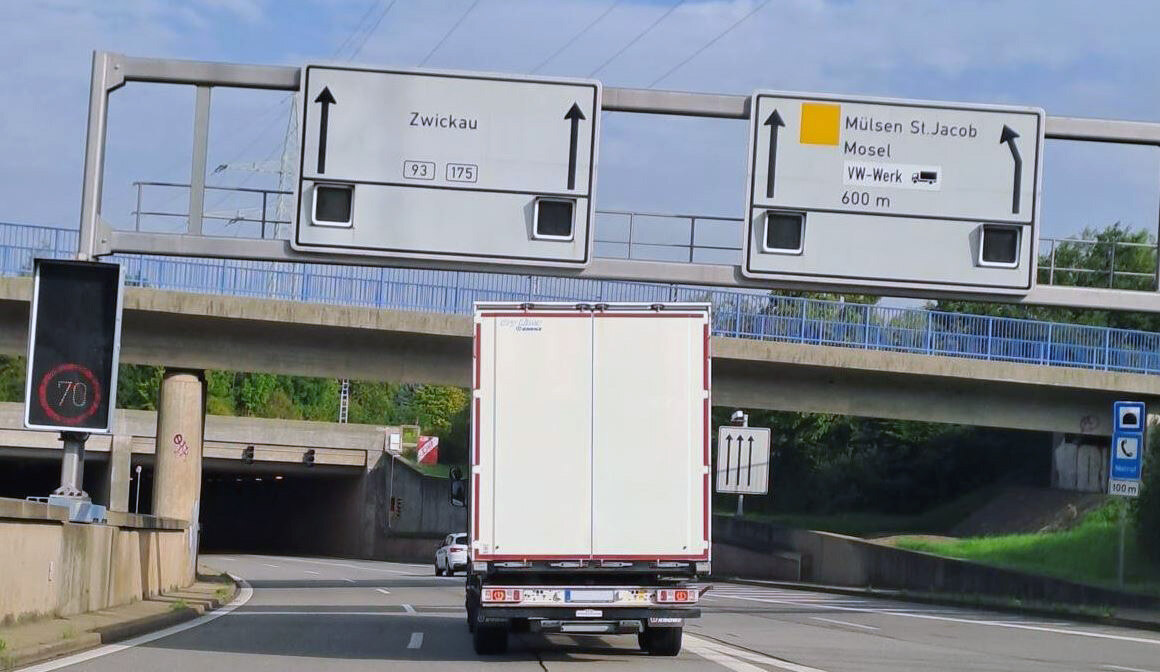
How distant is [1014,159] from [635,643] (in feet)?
24.4

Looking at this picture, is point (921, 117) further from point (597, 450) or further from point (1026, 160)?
point (597, 450)

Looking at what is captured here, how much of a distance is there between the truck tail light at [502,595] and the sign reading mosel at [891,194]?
481 cm

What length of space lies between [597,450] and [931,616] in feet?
45.6

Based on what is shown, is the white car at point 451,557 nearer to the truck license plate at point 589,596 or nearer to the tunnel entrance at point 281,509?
the tunnel entrance at point 281,509

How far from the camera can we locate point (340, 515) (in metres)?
70.6

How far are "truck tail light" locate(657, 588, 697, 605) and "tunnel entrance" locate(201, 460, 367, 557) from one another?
4944cm

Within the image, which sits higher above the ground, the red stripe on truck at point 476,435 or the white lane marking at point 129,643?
the red stripe on truck at point 476,435

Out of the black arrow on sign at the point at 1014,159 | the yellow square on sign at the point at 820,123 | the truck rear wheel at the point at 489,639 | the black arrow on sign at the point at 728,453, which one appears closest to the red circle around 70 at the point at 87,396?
the truck rear wheel at the point at 489,639

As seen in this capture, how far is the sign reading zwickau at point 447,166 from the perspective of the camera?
17.1m

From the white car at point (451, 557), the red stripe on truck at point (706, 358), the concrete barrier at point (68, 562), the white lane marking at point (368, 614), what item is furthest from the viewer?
the white car at point (451, 557)

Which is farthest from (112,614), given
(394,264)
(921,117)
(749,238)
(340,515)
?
(340,515)

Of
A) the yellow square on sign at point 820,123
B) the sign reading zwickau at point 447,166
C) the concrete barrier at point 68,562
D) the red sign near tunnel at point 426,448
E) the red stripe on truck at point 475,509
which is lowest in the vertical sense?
the red sign near tunnel at point 426,448

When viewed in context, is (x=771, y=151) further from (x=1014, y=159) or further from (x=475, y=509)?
(x=475, y=509)

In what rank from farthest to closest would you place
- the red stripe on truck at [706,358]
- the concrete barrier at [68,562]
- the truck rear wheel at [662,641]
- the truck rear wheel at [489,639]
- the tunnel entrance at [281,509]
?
the tunnel entrance at [281,509], the truck rear wheel at [662,641], the truck rear wheel at [489,639], the red stripe on truck at [706,358], the concrete barrier at [68,562]
